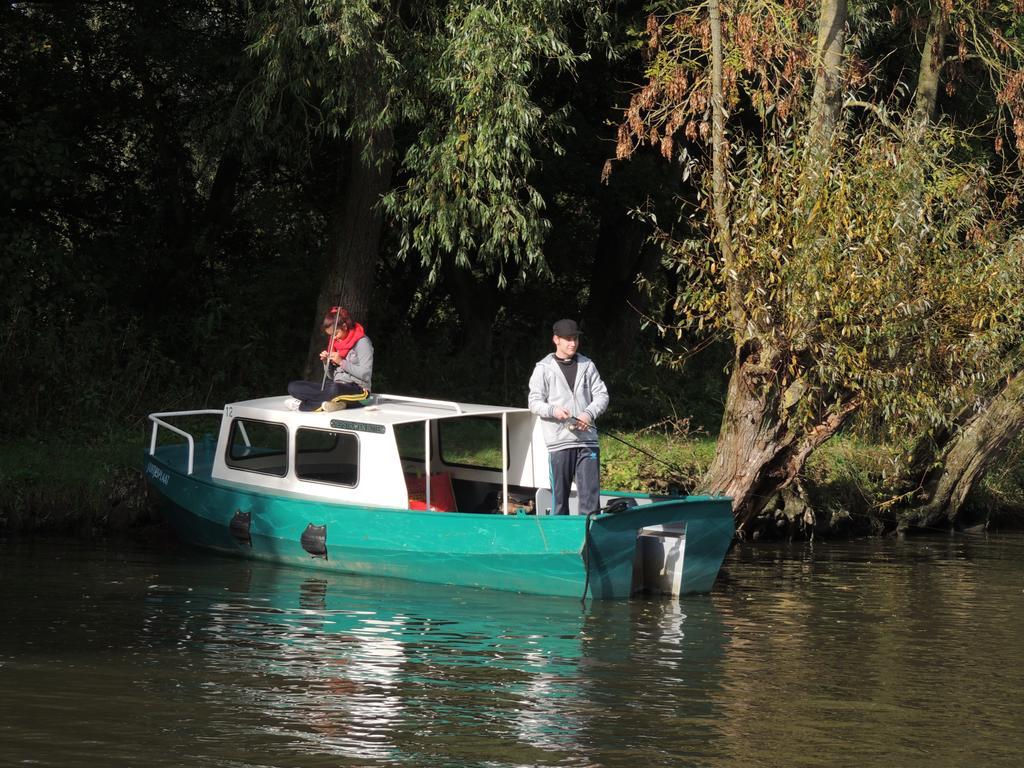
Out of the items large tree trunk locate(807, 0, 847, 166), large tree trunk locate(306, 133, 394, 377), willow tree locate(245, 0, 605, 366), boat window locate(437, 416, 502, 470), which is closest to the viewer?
large tree trunk locate(807, 0, 847, 166)

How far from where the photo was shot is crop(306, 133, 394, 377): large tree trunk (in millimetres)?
19750

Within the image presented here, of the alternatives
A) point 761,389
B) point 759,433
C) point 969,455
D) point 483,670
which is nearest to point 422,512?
point 483,670

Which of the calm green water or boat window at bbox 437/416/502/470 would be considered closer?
the calm green water

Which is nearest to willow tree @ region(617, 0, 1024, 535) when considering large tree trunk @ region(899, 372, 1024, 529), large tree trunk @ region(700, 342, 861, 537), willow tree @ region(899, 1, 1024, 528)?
large tree trunk @ region(700, 342, 861, 537)

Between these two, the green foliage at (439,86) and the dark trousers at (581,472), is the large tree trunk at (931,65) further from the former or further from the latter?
the dark trousers at (581,472)

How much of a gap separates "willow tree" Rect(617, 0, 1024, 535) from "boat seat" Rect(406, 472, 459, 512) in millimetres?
2853

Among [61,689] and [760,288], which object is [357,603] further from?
[760,288]

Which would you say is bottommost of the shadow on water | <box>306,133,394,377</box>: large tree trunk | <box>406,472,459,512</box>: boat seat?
the shadow on water

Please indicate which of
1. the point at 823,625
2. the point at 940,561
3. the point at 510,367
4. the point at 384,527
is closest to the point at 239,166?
the point at 510,367

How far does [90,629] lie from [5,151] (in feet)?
37.9

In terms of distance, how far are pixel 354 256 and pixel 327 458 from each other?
5092 millimetres

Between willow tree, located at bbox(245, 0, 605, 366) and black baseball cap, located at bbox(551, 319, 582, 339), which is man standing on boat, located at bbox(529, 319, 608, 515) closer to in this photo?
black baseball cap, located at bbox(551, 319, 582, 339)

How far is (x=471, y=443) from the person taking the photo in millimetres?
18312

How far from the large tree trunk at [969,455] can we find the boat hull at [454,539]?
6539 mm
